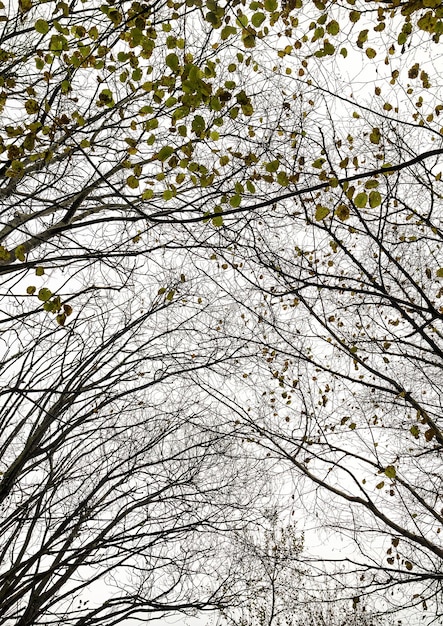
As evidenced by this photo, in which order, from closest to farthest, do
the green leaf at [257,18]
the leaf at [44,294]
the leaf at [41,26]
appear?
1. the leaf at [44,294]
2. the green leaf at [257,18]
3. the leaf at [41,26]

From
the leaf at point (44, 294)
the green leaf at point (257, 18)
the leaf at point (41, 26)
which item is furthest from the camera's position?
the leaf at point (41, 26)

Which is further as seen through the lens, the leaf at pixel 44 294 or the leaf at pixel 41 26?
the leaf at pixel 41 26

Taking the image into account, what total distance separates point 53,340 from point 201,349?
4.92 feet

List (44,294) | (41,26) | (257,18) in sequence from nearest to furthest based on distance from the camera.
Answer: (44,294) < (257,18) < (41,26)

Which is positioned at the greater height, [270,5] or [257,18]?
[270,5]

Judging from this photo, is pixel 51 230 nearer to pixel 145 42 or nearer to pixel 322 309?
pixel 145 42

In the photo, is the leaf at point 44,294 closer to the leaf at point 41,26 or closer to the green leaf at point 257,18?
the leaf at point 41,26

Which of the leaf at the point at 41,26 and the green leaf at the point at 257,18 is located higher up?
the green leaf at the point at 257,18

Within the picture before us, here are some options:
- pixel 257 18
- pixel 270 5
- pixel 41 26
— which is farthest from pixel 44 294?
pixel 270 5

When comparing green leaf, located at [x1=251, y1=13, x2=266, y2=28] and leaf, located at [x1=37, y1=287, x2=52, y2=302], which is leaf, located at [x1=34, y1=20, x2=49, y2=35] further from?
leaf, located at [x1=37, y1=287, x2=52, y2=302]

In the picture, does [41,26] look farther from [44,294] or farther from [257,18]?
[44,294]

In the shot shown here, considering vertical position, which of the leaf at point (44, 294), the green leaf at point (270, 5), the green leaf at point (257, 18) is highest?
the green leaf at point (270, 5)

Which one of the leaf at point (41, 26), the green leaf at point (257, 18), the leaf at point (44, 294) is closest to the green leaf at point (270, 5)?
the green leaf at point (257, 18)

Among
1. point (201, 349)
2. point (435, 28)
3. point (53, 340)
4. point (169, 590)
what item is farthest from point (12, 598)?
point (435, 28)
